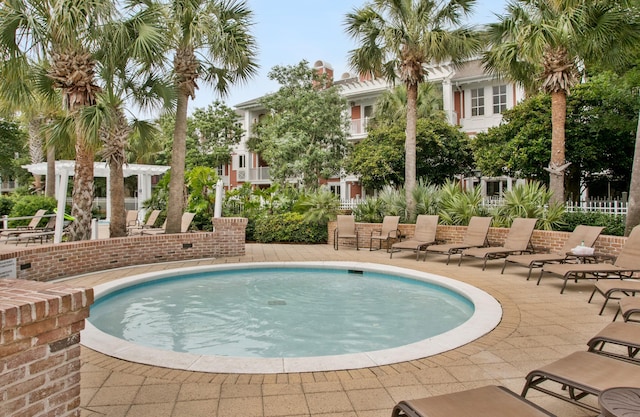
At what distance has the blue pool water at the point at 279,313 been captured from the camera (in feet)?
17.4

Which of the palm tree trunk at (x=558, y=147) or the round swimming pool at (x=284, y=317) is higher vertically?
the palm tree trunk at (x=558, y=147)

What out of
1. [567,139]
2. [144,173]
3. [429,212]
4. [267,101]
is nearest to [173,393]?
[429,212]

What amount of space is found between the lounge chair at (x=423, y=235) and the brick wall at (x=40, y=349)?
8.95 meters

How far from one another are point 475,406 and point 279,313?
15.2 ft

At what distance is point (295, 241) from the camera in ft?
47.6

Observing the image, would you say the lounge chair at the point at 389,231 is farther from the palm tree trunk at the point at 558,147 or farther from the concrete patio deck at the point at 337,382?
the concrete patio deck at the point at 337,382

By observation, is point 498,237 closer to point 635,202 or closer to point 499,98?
point 635,202

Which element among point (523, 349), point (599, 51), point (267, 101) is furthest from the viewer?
point (267, 101)

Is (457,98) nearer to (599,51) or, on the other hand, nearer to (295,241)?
(599,51)

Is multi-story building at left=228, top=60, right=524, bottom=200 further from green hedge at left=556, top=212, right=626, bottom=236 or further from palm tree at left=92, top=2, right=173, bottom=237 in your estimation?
palm tree at left=92, top=2, right=173, bottom=237

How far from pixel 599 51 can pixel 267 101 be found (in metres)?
14.4

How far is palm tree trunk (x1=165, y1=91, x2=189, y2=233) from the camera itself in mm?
11797

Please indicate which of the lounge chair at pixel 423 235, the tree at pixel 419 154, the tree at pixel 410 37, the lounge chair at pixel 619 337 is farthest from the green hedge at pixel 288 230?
the lounge chair at pixel 619 337

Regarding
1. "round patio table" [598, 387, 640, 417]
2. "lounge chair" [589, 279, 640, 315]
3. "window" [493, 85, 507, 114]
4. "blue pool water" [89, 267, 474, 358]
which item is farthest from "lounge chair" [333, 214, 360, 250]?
"window" [493, 85, 507, 114]
